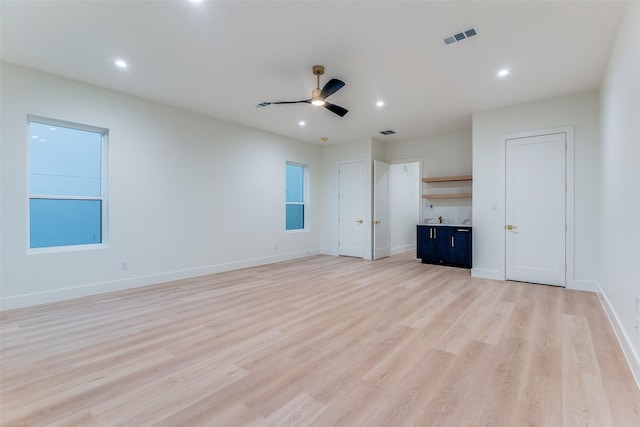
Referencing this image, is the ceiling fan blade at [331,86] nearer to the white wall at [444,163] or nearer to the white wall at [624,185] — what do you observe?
the white wall at [624,185]

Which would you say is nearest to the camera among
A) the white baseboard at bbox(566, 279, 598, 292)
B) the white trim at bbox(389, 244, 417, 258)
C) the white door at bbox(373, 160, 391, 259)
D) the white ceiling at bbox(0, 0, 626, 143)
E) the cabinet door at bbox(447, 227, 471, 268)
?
the white ceiling at bbox(0, 0, 626, 143)

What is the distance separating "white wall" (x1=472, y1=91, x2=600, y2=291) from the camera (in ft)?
13.7

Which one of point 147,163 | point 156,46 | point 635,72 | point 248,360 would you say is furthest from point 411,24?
point 147,163

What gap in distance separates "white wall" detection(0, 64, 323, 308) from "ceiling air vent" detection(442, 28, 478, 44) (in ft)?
13.6

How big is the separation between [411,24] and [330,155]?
197 inches

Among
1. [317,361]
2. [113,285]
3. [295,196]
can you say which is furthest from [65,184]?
[295,196]

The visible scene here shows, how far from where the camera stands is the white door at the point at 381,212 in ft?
22.7

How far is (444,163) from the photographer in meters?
6.59

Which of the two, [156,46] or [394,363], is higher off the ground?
[156,46]

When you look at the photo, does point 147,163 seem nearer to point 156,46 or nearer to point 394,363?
point 156,46

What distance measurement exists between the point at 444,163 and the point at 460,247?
2006 millimetres

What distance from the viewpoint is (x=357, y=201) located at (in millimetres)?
7148

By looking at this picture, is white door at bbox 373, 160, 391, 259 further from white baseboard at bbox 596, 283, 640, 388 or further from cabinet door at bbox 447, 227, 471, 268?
white baseboard at bbox 596, 283, 640, 388

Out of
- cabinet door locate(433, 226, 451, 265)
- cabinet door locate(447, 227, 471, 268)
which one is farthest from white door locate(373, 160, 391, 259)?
cabinet door locate(447, 227, 471, 268)
